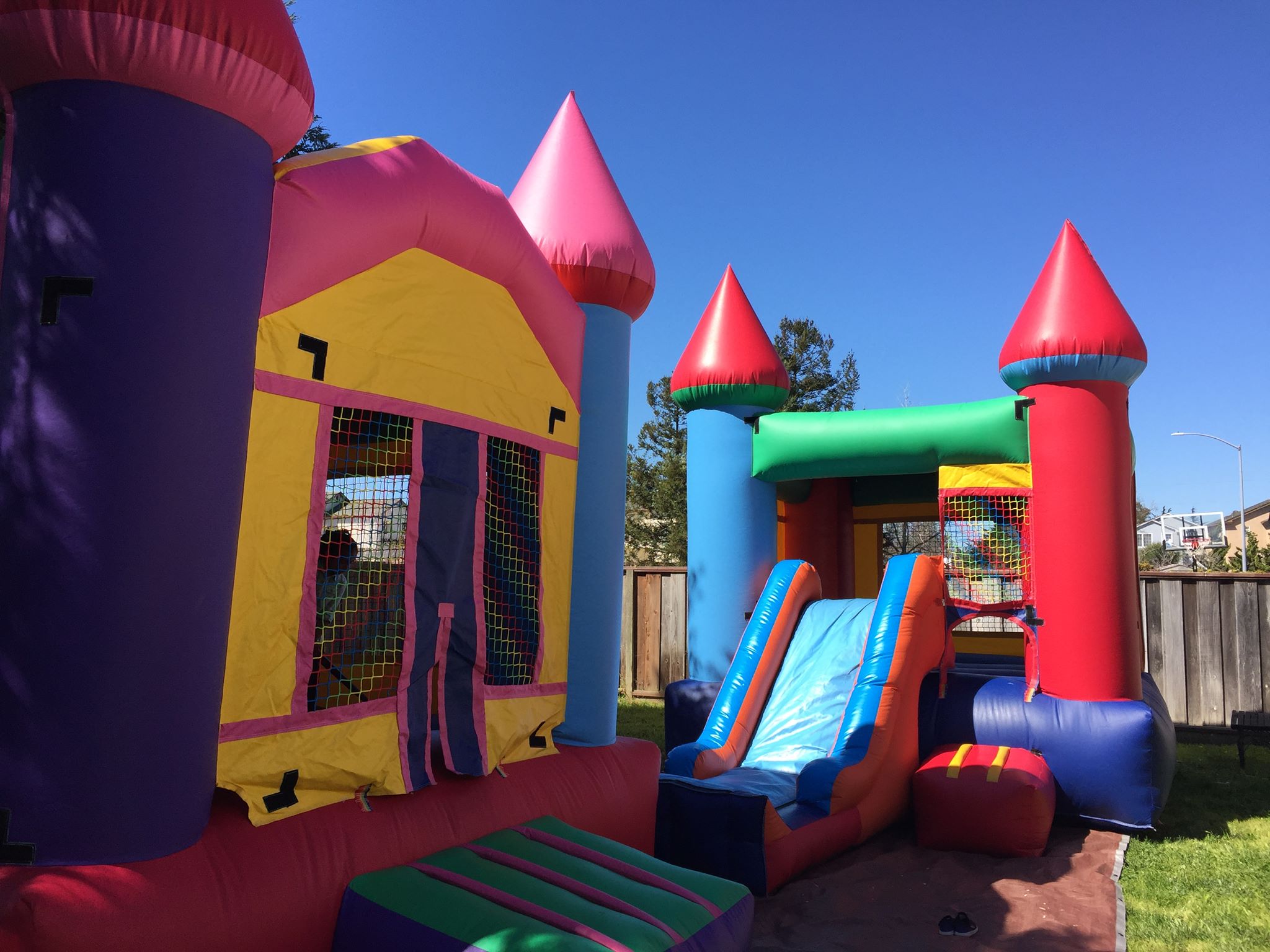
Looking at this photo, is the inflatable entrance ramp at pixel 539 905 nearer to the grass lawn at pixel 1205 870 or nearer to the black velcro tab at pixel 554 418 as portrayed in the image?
the black velcro tab at pixel 554 418

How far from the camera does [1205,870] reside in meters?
4.21

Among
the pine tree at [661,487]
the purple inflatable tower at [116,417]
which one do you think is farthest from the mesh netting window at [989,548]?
the pine tree at [661,487]

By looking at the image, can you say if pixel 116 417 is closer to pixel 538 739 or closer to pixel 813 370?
pixel 538 739

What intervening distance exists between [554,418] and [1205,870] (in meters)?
3.55

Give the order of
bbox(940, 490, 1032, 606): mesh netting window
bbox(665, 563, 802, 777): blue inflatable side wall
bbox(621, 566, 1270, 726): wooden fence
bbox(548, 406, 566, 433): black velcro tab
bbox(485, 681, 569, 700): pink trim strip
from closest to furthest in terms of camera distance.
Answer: bbox(485, 681, 569, 700): pink trim strip → bbox(548, 406, 566, 433): black velcro tab → bbox(665, 563, 802, 777): blue inflatable side wall → bbox(940, 490, 1032, 606): mesh netting window → bbox(621, 566, 1270, 726): wooden fence

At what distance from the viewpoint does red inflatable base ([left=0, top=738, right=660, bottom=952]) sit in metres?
1.86

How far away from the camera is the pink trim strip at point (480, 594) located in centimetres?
308

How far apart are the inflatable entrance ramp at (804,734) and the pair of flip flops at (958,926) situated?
683mm

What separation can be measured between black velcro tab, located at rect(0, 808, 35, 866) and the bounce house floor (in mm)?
2357

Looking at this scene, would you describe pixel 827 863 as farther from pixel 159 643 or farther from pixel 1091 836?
pixel 159 643

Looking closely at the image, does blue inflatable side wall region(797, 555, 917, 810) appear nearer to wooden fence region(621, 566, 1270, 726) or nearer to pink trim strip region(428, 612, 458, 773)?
pink trim strip region(428, 612, 458, 773)

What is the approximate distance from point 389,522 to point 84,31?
1478 mm

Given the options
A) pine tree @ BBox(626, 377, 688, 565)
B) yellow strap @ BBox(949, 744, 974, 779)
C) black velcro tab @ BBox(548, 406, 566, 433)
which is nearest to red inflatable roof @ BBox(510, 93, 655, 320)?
black velcro tab @ BBox(548, 406, 566, 433)

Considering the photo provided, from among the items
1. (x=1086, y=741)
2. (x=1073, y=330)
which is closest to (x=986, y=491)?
(x=1073, y=330)
